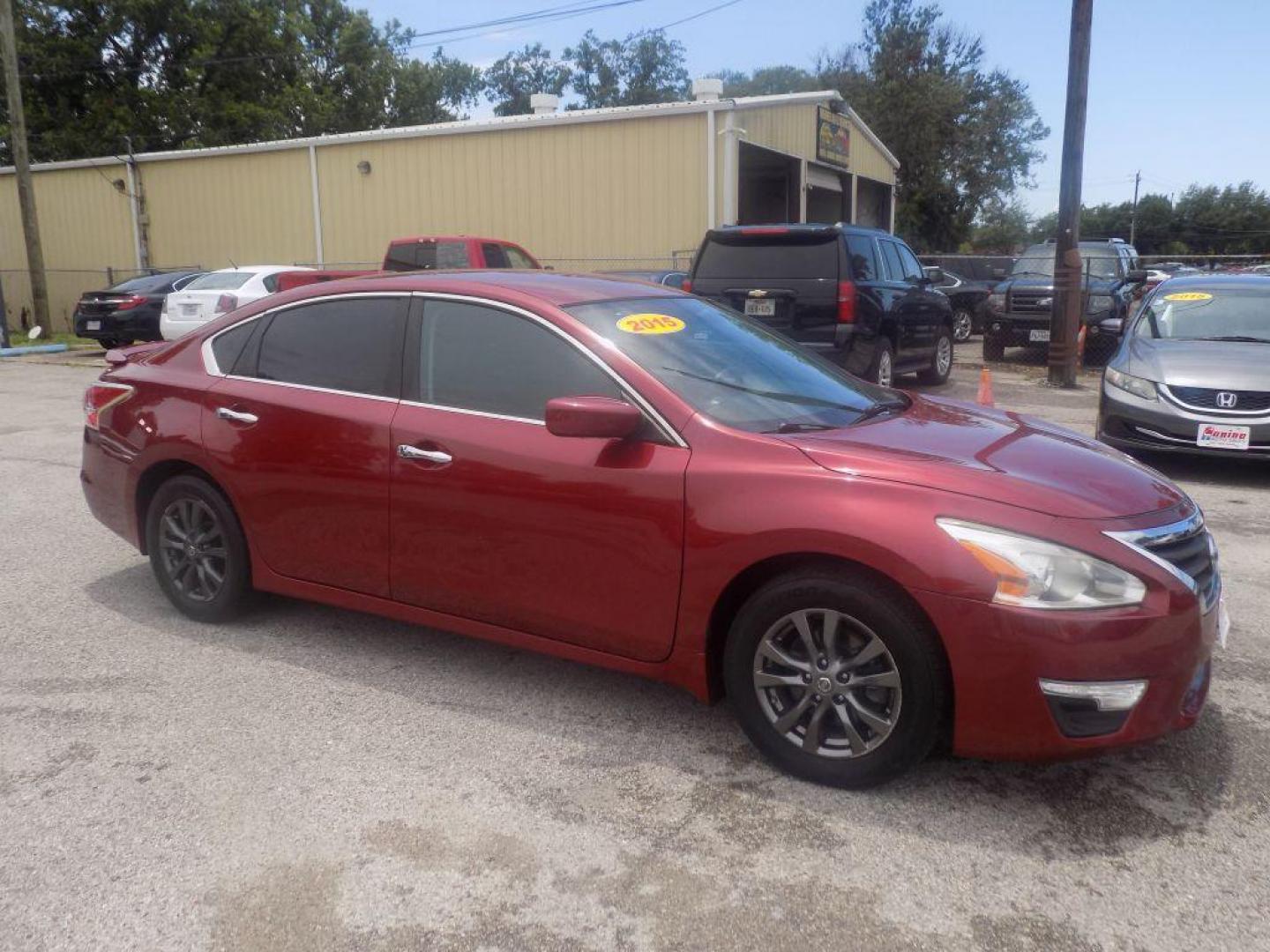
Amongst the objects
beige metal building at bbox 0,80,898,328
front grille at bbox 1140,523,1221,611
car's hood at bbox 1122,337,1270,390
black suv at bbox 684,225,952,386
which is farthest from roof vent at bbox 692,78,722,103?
front grille at bbox 1140,523,1221,611

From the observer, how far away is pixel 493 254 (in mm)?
15930

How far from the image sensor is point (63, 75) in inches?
1415

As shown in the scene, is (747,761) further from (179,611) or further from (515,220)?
(515,220)

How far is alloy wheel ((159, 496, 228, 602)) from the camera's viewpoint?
14.9 ft

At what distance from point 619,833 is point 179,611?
2730 millimetres

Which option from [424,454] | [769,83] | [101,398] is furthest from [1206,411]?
[769,83]

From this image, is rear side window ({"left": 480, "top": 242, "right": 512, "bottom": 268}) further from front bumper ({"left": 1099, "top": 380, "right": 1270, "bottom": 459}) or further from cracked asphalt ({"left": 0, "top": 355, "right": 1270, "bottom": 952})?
cracked asphalt ({"left": 0, "top": 355, "right": 1270, "bottom": 952})

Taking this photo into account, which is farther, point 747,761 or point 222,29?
point 222,29

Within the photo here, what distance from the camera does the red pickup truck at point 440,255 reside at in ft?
49.8

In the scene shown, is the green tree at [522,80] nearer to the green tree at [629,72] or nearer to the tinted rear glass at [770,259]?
the green tree at [629,72]

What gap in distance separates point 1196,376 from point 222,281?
13.9 metres

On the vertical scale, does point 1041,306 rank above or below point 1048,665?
above

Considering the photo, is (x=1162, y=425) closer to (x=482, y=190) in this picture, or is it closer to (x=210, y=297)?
(x=210, y=297)

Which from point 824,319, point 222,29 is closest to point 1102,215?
point 222,29
